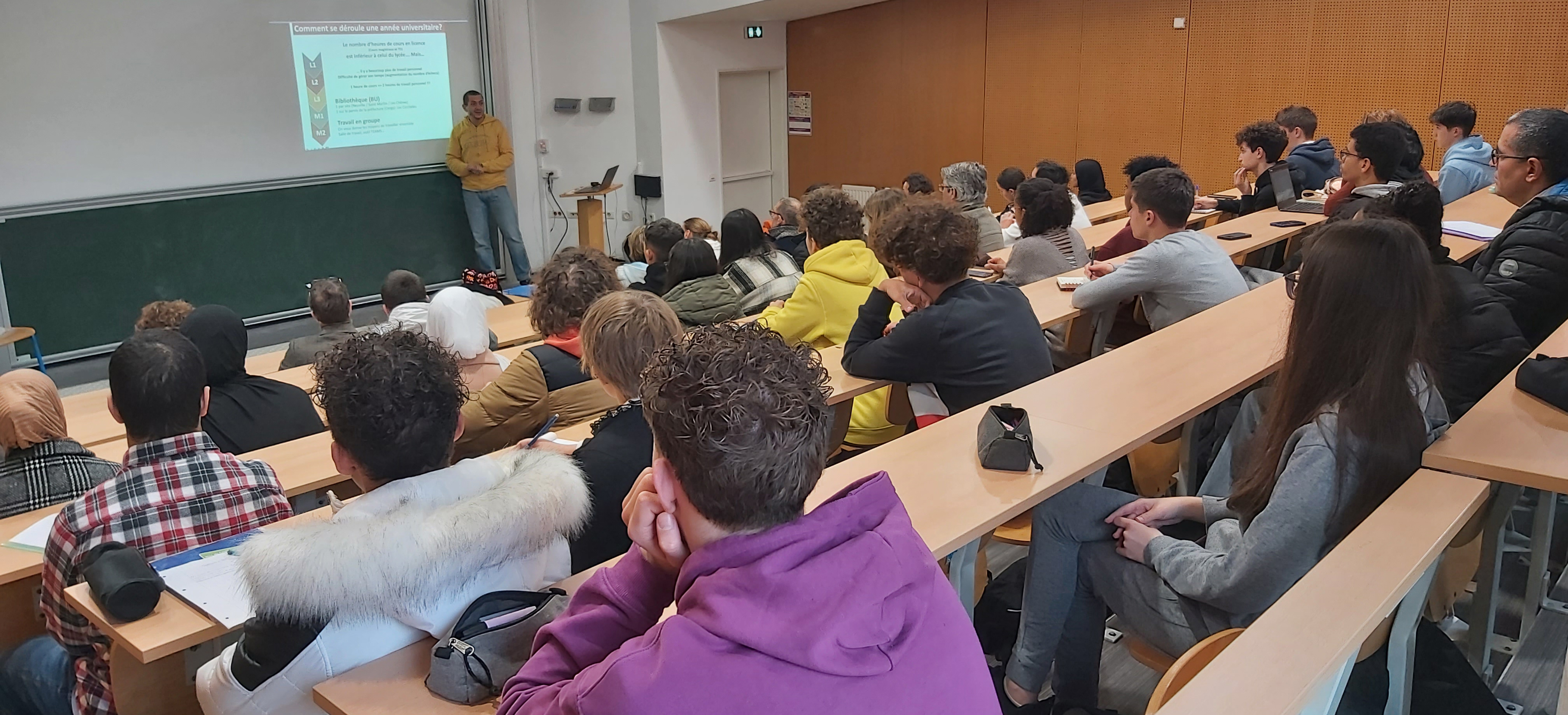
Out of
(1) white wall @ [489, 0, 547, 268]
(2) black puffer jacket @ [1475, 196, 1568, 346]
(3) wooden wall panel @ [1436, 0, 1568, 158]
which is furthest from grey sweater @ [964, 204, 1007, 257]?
(1) white wall @ [489, 0, 547, 268]

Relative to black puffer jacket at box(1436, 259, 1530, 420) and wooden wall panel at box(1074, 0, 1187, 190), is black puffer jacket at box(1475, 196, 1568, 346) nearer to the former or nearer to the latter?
black puffer jacket at box(1436, 259, 1530, 420)

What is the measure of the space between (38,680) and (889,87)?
8842mm

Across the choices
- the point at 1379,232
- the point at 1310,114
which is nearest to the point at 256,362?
the point at 1379,232

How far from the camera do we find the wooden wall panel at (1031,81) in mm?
8891

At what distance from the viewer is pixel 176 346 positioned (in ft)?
7.22

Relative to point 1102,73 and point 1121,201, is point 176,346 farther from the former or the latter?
point 1102,73

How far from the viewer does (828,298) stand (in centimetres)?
376

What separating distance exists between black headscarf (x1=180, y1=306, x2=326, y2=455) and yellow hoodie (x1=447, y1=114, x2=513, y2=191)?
552 centimetres

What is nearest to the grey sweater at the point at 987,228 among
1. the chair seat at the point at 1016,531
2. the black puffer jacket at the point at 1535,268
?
the black puffer jacket at the point at 1535,268

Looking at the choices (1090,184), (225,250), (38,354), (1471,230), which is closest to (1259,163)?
(1090,184)

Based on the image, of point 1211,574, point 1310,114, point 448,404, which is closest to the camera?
point 448,404

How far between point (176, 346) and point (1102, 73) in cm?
792

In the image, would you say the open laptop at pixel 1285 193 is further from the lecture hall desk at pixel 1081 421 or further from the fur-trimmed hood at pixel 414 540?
the fur-trimmed hood at pixel 414 540

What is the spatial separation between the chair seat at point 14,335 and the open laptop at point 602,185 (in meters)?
4.01
